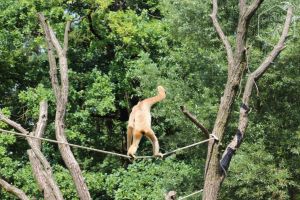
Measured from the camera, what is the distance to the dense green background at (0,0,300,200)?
11.2 m

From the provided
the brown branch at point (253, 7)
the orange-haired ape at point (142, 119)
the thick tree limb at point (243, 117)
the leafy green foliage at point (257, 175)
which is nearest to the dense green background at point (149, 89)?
the leafy green foliage at point (257, 175)

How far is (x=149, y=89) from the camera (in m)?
13.2

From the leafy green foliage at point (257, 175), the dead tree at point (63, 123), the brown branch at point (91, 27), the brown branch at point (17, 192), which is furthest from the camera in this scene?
the brown branch at point (91, 27)

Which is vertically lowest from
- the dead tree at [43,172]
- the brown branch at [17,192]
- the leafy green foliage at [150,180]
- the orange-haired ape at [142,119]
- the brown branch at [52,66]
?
the leafy green foliage at [150,180]

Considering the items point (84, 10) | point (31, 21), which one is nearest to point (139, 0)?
point (84, 10)

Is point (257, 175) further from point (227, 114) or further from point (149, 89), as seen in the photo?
point (227, 114)

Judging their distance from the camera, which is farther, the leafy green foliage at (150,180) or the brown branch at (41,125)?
the leafy green foliage at (150,180)

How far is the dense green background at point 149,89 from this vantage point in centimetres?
1120

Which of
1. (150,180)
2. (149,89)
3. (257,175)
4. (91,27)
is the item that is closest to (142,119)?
(257,175)

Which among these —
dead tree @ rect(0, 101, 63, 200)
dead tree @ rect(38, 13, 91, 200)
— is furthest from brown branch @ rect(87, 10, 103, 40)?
dead tree @ rect(0, 101, 63, 200)

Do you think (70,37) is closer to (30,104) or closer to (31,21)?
(31,21)

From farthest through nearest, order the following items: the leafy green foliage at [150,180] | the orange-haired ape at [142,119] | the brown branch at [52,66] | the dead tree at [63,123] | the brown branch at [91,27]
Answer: the brown branch at [91,27] < the leafy green foliage at [150,180] < the brown branch at [52,66] < the dead tree at [63,123] < the orange-haired ape at [142,119]

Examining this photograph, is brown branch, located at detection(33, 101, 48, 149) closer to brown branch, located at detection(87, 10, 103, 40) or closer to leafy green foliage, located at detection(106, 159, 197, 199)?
leafy green foliage, located at detection(106, 159, 197, 199)

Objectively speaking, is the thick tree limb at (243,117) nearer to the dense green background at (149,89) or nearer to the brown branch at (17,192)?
the dense green background at (149,89)
